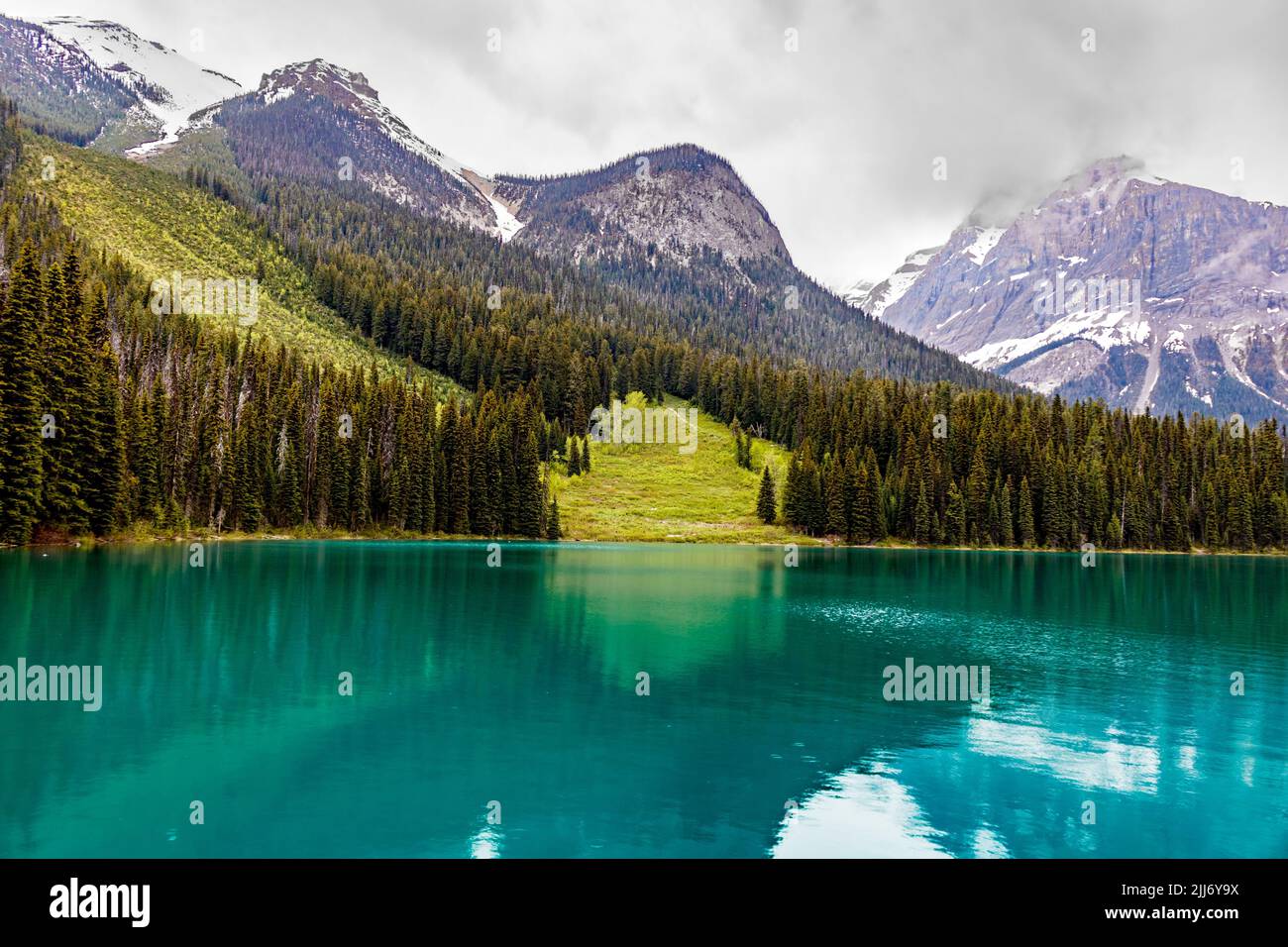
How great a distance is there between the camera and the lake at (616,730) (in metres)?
15.6

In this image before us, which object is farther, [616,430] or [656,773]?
[616,430]

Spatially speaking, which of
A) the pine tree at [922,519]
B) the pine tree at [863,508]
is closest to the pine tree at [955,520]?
the pine tree at [922,519]

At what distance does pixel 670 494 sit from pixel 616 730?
423ft

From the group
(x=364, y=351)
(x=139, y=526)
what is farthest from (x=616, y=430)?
(x=139, y=526)

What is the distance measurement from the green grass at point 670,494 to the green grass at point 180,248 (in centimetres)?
4375

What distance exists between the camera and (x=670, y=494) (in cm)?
15112

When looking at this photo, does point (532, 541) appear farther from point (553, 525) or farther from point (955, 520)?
point (955, 520)

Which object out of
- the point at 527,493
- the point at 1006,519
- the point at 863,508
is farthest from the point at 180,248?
the point at 1006,519

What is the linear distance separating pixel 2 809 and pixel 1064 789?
2267 centimetres

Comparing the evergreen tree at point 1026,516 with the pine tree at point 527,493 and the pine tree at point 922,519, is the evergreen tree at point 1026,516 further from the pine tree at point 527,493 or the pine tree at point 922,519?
the pine tree at point 527,493

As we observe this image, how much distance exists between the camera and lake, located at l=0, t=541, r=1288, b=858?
1561 centimetres

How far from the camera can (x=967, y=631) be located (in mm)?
43031

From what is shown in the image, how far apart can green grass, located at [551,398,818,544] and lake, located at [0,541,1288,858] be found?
276ft
